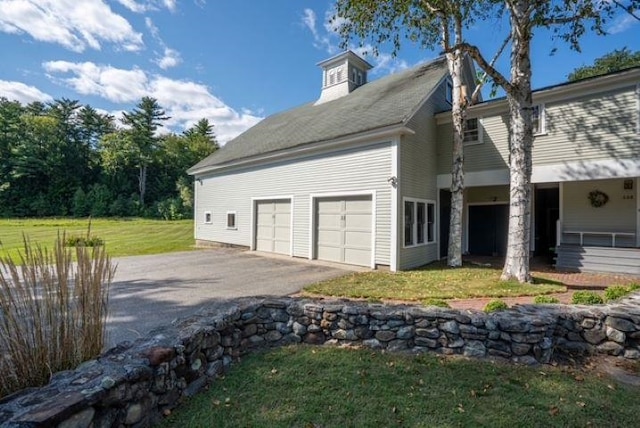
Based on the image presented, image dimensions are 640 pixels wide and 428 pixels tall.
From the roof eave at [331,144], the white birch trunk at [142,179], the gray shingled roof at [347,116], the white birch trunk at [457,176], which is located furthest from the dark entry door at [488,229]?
the white birch trunk at [142,179]

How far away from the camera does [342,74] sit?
15961mm

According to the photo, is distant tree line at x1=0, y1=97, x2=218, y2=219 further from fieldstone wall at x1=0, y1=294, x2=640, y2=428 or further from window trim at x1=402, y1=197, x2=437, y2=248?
fieldstone wall at x1=0, y1=294, x2=640, y2=428

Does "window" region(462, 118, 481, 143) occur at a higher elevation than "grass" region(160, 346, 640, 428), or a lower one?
higher

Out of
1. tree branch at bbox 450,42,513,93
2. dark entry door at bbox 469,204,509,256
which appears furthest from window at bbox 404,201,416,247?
dark entry door at bbox 469,204,509,256

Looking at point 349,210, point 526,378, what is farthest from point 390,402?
point 349,210

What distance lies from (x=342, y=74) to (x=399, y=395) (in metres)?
15.7

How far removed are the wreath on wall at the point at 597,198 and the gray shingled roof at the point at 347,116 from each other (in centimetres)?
629

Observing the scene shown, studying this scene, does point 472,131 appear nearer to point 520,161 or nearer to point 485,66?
point 520,161

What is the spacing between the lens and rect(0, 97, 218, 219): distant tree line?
3484cm

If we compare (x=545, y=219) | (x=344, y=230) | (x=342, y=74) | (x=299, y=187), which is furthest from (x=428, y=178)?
(x=342, y=74)

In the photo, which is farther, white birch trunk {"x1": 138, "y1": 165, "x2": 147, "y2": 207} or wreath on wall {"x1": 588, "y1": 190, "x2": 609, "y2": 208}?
white birch trunk {"x1": 138, "y1": 165, "x2": 147, "y2": 207}

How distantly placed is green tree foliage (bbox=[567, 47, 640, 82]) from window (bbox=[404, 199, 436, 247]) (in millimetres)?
21923

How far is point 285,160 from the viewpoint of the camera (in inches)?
470

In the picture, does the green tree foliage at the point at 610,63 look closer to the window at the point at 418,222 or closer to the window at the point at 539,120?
the window at the point at 539,120
